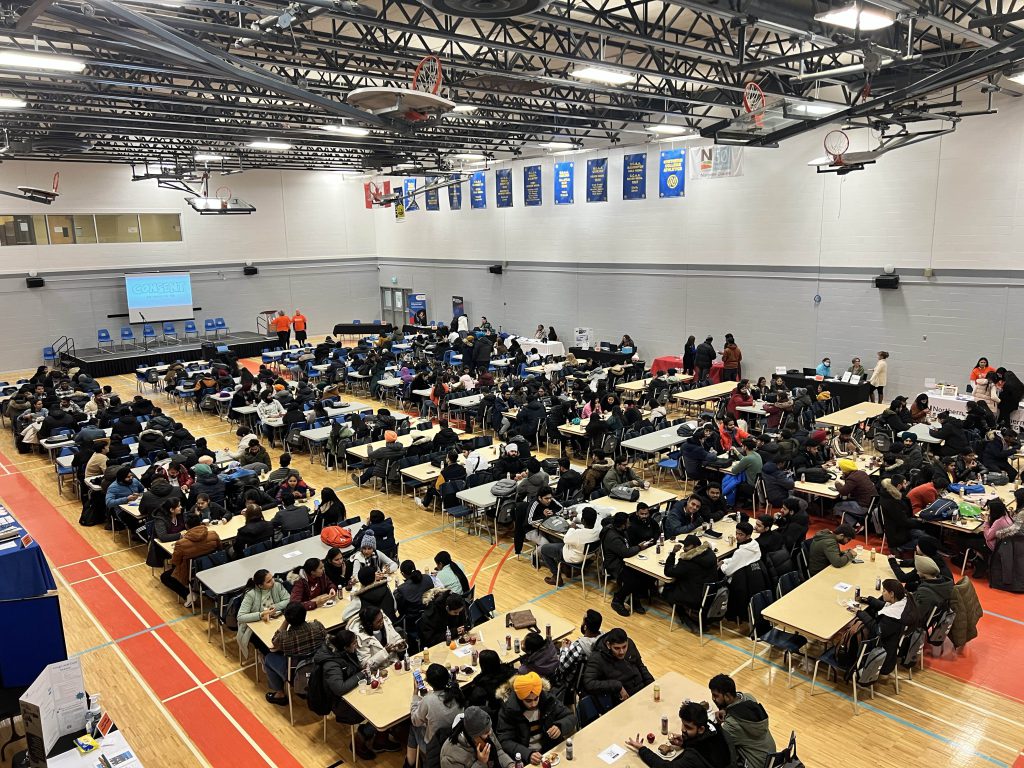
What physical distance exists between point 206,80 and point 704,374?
1580 cm

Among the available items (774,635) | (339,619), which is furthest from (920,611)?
(339,619)

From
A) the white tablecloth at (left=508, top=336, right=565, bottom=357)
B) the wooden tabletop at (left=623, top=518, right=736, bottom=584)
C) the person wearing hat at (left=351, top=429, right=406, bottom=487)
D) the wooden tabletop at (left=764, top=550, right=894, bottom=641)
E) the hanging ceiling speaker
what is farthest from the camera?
the white tablecloth at (left=508, top=336, right=565, bottom=357)

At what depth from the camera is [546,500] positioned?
1086 centimetres

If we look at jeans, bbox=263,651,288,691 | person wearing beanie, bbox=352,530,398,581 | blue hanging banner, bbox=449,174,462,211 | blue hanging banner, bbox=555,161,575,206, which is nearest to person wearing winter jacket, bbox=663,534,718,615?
person wearing beanie, bbox=352,530,398,581

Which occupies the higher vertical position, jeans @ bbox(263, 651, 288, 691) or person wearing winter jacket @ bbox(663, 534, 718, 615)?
person wearing winter jacket @ bbox(663, 534, 718, 615)

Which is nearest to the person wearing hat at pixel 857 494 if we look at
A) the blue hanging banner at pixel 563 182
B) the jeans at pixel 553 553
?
the jeans at pixel 553 553

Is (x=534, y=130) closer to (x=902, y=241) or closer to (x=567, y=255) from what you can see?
(x=567, y=255)

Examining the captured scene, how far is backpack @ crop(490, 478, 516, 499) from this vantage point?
38.3 ft

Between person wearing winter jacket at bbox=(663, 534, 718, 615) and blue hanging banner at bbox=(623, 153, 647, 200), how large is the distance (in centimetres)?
1788

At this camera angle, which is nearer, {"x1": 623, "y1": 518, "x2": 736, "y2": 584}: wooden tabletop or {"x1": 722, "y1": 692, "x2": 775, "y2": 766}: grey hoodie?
{"x1": 722, "y1": 692, "x2": 775, "y2": 766}: grey hoodie

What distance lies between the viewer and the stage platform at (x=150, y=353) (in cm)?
2814

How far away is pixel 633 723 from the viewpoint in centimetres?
606

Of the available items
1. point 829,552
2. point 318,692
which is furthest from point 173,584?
point 829,552

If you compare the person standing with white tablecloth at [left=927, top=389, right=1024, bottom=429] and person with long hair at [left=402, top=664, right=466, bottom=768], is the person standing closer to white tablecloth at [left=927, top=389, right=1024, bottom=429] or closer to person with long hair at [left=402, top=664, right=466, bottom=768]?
white tablecloth at [left=927, top=389, right=1024, bottom=429]
